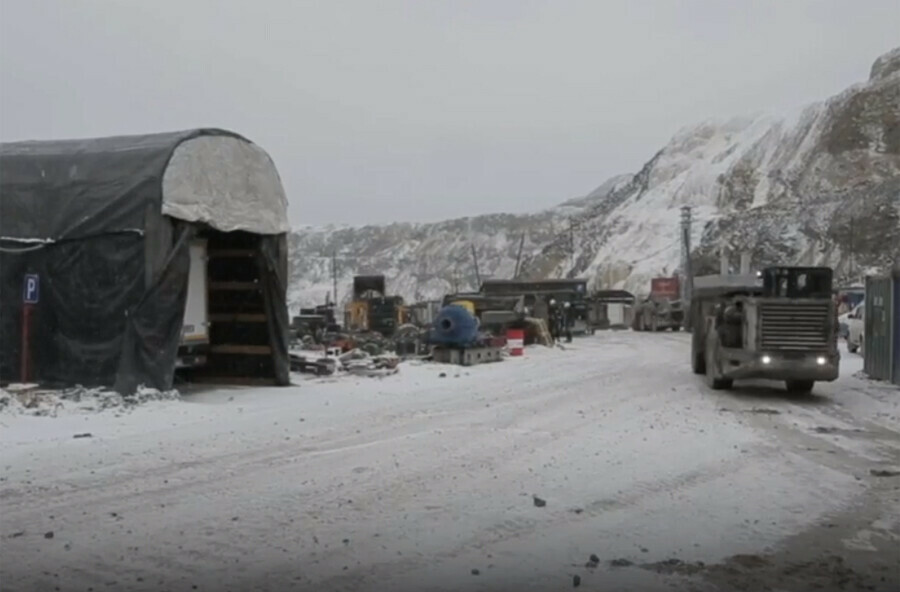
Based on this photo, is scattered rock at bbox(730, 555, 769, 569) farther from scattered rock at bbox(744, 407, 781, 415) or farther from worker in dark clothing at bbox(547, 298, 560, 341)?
worker in dark clothing at bbox(547, 298, 560, 341)

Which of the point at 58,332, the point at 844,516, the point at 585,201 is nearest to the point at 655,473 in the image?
the point at 844,516

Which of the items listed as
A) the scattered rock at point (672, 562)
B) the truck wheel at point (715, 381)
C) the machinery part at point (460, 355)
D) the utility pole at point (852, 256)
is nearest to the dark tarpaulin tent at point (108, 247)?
the machinery part at point (460, 355)

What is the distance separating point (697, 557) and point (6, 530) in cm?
513

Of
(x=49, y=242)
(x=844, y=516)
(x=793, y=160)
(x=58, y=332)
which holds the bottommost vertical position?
(x=844, y=516)

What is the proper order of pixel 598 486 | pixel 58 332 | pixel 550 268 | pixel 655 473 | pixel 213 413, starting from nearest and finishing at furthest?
pixel 598 486 < pixel 655 473 < pixel 213 413 < pixel 58 332 < pixel 550 268

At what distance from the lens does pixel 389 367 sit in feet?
71.7

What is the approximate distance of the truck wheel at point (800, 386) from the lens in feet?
60.5

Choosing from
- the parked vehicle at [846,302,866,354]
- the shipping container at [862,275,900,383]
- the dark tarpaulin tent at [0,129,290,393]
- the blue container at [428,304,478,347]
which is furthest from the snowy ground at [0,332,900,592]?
the parked vehicle at [846,302,866,354]

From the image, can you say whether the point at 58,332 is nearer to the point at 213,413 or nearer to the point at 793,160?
the point at 213,413

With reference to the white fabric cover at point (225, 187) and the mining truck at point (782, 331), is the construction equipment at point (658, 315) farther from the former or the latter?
the white fabric cover at point (225, 187)

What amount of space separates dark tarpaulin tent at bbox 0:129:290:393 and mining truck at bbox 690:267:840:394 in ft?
29.1

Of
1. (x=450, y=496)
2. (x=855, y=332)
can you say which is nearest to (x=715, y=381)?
(x=450, y=496)

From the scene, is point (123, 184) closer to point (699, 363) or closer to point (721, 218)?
point (699, 363)

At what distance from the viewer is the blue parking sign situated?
1642cm
